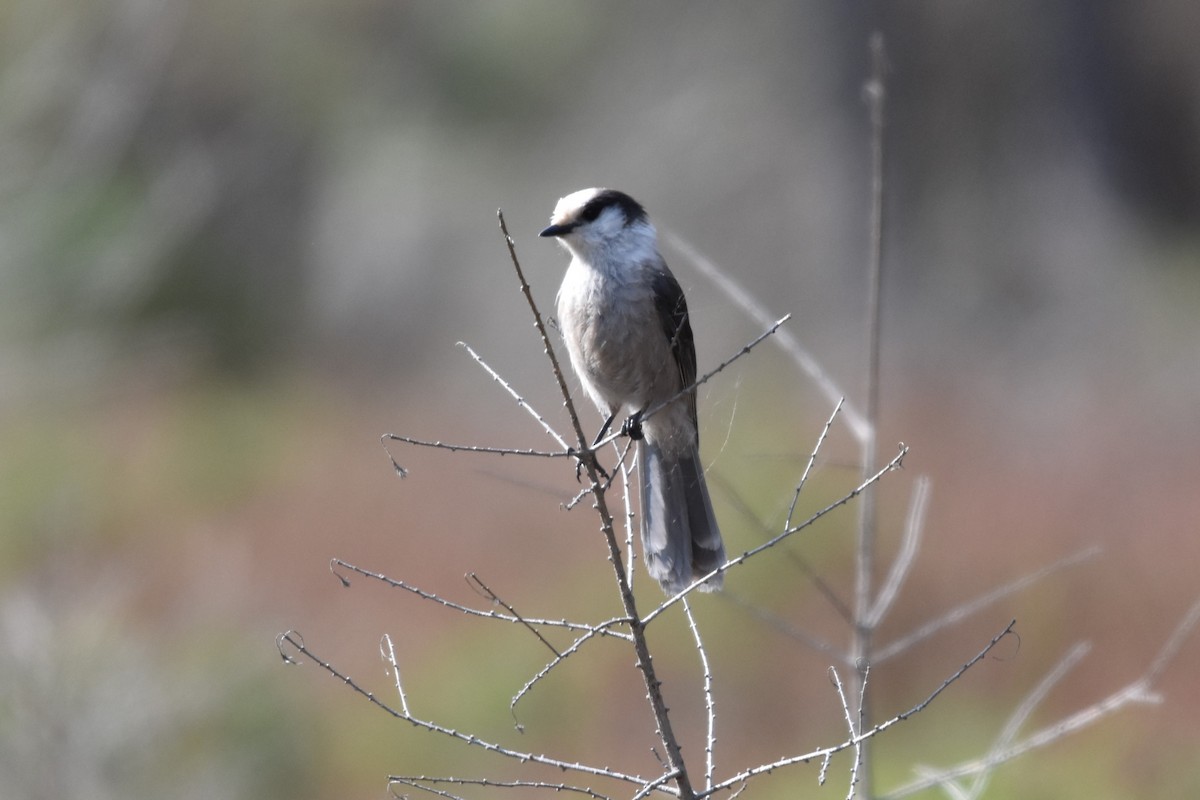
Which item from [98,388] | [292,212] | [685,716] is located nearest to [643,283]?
[685,716]

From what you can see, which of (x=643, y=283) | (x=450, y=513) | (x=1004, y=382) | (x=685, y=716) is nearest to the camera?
(x=643, y=283)

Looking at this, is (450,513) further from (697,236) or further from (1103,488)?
(1103,488)

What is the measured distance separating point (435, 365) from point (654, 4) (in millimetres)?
4884

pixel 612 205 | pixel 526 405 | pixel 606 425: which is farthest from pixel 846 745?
pixel 612 205

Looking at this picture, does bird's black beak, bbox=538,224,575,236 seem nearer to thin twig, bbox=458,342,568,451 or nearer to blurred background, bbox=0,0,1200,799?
thin twig, bbox=458,342,568,451

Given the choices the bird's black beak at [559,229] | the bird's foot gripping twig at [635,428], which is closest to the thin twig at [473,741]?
the bird's foot gripping twig at [635,428]

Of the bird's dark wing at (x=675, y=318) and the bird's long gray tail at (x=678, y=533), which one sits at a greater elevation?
the bird's dark wing at (x=675, y=318)

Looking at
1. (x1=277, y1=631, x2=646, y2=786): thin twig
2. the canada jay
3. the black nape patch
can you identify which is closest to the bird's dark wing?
the canada jay

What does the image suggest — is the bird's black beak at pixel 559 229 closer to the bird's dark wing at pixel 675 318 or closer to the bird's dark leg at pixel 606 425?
the bird's dark wing at pixel 675 318

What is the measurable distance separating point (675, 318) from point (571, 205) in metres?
0.40

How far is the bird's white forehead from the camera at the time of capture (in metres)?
3.60

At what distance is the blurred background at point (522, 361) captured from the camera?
8789 mm

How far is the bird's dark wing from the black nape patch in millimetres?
159

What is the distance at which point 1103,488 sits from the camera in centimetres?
1146
